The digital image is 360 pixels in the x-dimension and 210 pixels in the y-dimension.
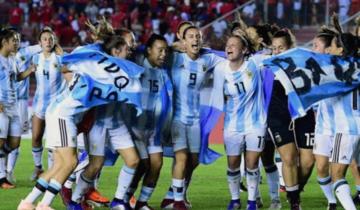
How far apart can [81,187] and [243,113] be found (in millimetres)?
1905

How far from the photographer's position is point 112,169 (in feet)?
56.5

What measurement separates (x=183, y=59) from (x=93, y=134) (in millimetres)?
1385

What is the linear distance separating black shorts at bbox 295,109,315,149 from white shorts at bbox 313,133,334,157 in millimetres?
586

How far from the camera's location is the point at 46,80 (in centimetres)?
1500

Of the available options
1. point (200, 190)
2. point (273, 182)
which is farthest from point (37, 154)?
point (273, 182)

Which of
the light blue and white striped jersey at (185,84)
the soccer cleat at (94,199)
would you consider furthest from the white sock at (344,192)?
the soccer cleat at (94,199)

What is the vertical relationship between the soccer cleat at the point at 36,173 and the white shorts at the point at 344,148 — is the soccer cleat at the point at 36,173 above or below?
below

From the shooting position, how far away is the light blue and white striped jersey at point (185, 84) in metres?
12.0

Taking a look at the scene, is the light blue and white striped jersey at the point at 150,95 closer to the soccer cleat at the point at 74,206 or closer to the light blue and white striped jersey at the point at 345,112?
the soccer cleat at the point at 74,206

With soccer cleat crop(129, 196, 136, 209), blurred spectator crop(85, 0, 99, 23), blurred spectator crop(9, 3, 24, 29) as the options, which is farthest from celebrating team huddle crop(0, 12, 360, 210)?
blurred spectator crop(85, 0, 99, 23)

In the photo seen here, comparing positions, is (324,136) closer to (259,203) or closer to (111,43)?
(259,203)

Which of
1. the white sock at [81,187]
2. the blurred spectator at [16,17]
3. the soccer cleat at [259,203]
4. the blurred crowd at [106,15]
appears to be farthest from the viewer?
the blurred spectator at [16,17]

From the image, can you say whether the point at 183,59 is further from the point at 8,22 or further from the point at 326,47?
the point at 8,22

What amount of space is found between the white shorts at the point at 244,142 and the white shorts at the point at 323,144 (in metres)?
0.64
